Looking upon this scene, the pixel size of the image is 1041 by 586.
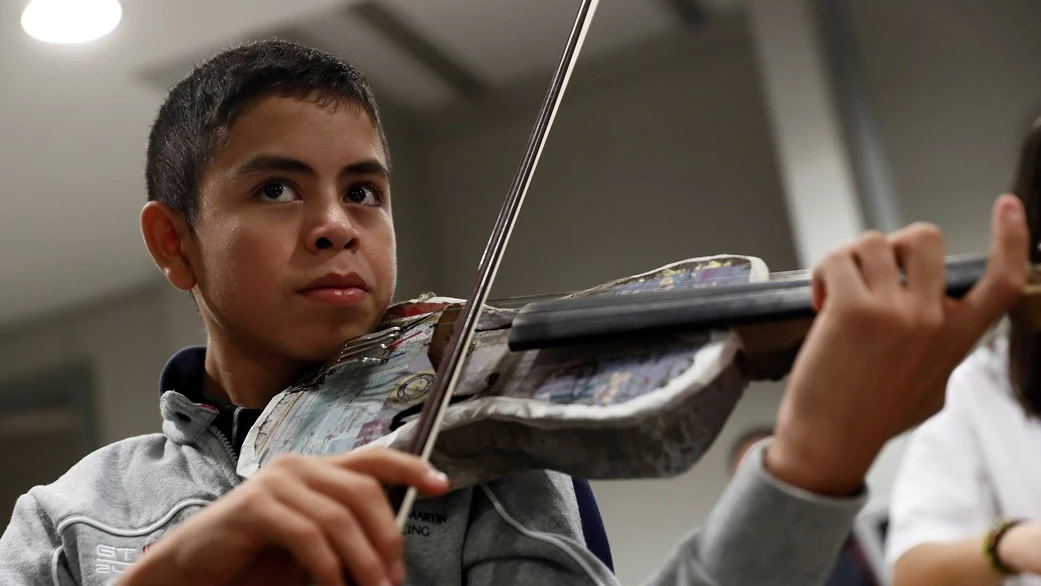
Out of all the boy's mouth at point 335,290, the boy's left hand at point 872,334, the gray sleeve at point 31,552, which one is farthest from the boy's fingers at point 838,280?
the gray sleeve at point 31,552

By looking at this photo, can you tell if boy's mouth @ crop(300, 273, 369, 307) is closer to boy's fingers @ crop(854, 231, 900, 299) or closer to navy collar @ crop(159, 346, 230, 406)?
navy collar @ crop(159, 346, 230, 406)

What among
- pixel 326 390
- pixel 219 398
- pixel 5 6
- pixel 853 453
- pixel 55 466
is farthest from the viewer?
pixel 55 466

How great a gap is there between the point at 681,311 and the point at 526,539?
0.53 feet

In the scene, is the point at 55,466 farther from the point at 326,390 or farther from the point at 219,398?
the point at 326,390

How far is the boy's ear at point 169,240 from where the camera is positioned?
2.36 ft

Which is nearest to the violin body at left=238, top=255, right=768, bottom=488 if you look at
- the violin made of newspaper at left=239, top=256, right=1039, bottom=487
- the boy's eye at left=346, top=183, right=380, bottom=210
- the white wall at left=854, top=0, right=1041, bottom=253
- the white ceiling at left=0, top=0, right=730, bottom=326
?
the violin made of newspaper at left=239, top=256, right=1039, bottom=487

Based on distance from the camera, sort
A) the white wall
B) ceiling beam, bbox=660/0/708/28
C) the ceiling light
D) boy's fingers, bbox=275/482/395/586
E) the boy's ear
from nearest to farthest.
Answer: boy's fingers, bbox=275/482/395/586
the boy's ear
the ceiling light
the white wall
ceiling beam, bbox=660/0/708/28

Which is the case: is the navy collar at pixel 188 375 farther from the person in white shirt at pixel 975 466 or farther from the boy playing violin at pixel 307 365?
the person in white shirt at pixel 975 466

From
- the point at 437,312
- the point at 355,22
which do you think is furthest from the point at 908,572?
the point at 355,22

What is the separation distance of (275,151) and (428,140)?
4.97 feet

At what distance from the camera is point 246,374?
2.26 ft

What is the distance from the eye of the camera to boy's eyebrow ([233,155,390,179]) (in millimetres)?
642

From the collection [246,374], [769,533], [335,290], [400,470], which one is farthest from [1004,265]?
[246,374]

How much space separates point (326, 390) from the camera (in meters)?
0.58
